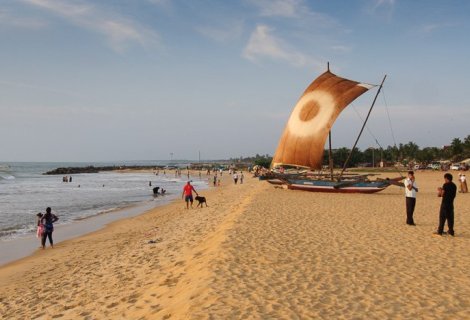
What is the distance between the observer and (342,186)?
2856cm

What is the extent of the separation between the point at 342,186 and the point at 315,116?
20.0ft

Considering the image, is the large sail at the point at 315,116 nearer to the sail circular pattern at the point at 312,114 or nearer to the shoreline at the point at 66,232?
the sail circular pattern at the point at 312,114

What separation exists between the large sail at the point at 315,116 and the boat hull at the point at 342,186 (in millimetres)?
2220

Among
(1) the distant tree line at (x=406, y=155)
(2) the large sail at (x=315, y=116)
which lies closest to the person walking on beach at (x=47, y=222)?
(2) the large sail at (x=315, y=116)

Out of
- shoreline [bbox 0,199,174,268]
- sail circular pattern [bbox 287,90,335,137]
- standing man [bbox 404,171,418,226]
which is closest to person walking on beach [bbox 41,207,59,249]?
shoreline [bbox 0,199,174,268]

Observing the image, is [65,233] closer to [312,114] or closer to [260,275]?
[260,275]

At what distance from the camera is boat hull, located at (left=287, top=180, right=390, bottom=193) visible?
28.0 metres

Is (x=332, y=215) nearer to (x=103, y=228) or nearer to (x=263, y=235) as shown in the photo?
(x=263, y=235)

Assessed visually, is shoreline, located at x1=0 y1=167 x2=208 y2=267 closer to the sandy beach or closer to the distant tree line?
the sandy beach

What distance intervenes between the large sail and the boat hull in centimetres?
222

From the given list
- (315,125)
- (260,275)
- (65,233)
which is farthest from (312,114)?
(260,275)

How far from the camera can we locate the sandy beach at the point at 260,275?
20.6 ft

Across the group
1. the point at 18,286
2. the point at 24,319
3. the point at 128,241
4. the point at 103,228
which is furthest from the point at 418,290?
the point at 103,228

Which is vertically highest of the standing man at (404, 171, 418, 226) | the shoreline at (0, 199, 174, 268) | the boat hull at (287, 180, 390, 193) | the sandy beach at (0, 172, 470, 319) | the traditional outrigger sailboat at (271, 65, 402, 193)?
the traditional outrigger sailboat at (271, 65, 402, 193)
